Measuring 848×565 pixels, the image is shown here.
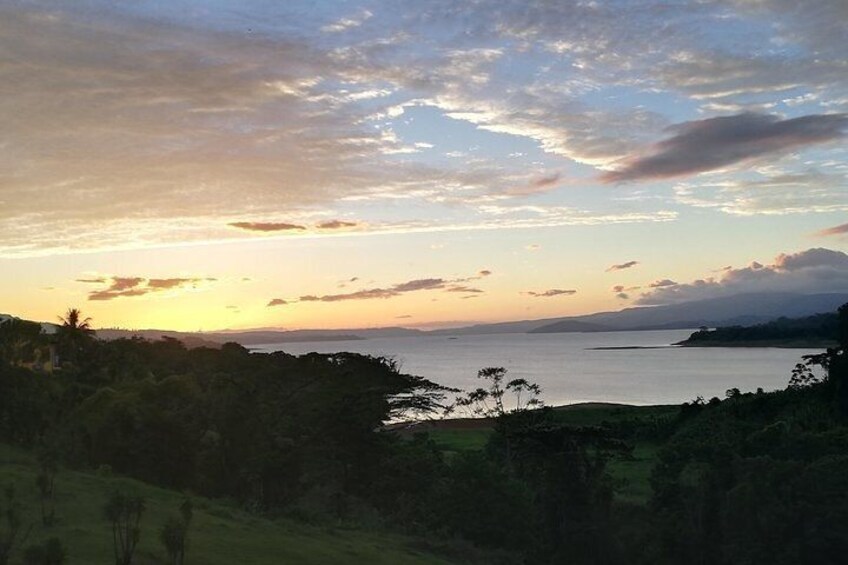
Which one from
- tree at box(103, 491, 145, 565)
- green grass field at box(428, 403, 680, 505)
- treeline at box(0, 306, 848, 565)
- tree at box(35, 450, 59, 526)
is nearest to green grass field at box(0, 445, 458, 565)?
tree at box(35, 450, 59, 526)

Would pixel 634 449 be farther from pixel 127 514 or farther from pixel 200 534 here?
pixel 127 514

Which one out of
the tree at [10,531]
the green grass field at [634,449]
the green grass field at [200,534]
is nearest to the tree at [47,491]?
the green grass field at [200,534]

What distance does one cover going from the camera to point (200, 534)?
1847 centimetres

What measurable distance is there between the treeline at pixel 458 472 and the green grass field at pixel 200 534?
11.2 ft

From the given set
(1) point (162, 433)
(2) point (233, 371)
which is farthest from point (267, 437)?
(2) point (233, 371)

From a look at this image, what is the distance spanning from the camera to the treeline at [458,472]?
2292cm

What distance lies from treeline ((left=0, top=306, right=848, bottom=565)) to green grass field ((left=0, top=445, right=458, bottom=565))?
3425 mm

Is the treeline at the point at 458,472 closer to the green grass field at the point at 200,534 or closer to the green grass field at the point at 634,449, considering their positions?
the green grass field at the point at 634,449

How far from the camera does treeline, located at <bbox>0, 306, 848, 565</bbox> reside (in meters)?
22.9

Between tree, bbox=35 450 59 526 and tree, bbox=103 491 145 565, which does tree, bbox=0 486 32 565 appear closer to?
tree, bbox=35 450 59 526

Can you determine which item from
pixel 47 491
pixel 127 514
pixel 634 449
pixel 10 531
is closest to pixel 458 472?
pixel 47 491

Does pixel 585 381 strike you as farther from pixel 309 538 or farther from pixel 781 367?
pixel 309 538

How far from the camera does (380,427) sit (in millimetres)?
35938

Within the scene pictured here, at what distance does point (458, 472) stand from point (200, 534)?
1195 cm
